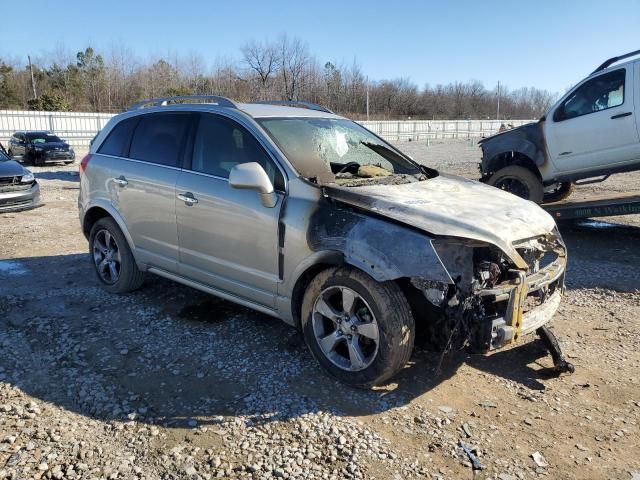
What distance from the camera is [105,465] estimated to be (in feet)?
9.29

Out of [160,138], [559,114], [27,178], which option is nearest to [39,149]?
[27,178]

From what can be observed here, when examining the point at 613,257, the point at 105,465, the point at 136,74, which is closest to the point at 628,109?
the point at 613,257

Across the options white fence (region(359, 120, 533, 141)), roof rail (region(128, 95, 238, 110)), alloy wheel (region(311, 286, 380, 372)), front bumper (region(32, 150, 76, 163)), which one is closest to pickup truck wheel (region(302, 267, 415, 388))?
alloy wheel (region(311, 286, 380, 372))

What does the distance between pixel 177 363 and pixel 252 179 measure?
5.01 ft

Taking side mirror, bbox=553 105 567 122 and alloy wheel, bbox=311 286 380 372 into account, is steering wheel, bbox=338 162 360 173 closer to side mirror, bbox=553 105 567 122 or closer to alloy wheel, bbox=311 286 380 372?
alloy wheel, bbox=311 286 380 372

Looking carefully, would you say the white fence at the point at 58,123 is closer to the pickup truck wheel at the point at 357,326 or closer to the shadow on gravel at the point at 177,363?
the shadow on gravel at the point at 177,363

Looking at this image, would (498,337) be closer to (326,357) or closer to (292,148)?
(326,357)

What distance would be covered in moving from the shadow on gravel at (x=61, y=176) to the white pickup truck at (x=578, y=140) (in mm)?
13819

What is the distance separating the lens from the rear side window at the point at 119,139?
5336 mm

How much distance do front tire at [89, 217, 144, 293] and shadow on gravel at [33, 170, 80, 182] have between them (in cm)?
1265

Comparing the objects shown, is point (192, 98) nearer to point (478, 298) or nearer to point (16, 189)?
point (478, 298)

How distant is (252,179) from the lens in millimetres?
3742

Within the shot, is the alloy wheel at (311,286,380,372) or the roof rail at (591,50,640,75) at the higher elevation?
the roof rail at (591,50,640,75)

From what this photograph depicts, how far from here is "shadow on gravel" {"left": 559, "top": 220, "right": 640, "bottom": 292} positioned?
605cm
